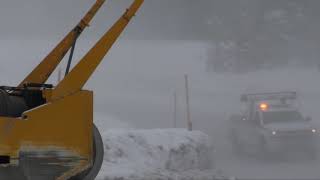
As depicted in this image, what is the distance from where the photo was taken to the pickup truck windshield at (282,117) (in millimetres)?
19000

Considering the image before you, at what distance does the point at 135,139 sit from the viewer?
12602mm

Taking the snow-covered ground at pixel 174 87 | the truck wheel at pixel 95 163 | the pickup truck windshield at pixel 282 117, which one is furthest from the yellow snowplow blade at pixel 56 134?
the pickup truck windshield at pixel 282 117

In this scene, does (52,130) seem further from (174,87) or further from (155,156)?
(174,87)

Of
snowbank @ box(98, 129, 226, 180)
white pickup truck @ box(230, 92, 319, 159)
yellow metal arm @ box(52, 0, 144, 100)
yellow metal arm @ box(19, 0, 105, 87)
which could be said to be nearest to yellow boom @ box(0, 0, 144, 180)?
yellow metal arm @ box(52, 0, 144, 100)

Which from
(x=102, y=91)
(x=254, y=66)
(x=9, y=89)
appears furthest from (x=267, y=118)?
(x=254, y=66)

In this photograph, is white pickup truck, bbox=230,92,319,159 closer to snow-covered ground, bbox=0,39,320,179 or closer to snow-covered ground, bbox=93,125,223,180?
snow-covered ground, bbox=0,39,320,179

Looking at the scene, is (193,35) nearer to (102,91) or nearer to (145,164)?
(102,91)

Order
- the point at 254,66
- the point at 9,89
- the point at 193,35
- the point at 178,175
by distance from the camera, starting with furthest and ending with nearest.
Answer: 1. the point at 193,35
2. the point at 254,66
3. the point at 178,175
4. the point at 9,89

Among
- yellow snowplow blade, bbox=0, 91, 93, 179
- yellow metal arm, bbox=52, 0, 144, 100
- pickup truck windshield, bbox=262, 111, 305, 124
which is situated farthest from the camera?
pickup truck windshield, bbox=262, 111, 305, 124

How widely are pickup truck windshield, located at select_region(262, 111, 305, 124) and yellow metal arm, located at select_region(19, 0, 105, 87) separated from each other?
12.2 meters

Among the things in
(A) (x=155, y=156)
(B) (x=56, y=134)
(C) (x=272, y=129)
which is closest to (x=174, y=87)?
(C) (x=272, y=129)

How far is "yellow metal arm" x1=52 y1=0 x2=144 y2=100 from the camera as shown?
6.31 meters

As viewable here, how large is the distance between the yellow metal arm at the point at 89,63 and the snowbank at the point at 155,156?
3.99 meters

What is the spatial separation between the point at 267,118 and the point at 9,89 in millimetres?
13418
